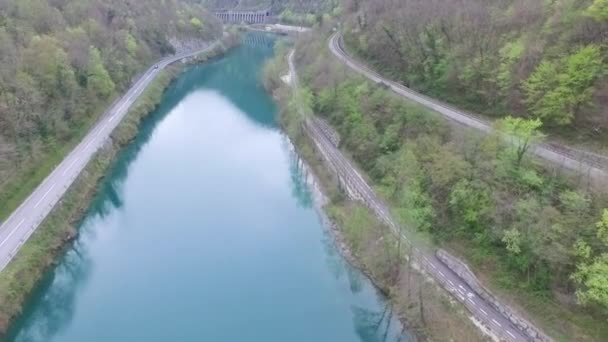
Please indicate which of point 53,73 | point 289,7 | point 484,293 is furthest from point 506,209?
point 289,7

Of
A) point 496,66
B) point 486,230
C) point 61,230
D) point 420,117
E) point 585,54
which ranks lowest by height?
point 61,230

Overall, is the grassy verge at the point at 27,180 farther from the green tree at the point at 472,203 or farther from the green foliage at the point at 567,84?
the green foliage at the point at 567,84

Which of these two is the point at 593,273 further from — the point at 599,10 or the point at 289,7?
the point at 289,7

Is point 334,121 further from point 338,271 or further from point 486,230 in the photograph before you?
point 486,230

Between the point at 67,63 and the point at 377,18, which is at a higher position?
the point at 377,18

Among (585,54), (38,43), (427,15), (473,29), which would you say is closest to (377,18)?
(427,15)

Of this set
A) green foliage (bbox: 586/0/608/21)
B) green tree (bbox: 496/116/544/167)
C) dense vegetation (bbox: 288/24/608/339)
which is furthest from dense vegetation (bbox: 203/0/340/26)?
green tree (bbox: 496/116/544/167)

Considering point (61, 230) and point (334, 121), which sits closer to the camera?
point (61, 230)
